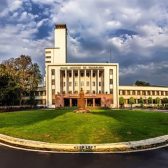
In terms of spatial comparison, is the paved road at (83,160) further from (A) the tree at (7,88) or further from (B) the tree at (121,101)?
(B) the tree at (121,101)

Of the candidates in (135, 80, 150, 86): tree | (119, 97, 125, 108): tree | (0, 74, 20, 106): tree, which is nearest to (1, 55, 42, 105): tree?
(0, 74, 20, 106): tree

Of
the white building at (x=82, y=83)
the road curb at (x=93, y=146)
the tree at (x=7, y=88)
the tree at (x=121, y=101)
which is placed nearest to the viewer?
the road curb at (x=93, y=146)

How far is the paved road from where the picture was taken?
14641 millimetres

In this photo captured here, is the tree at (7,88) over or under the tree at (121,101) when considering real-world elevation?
over

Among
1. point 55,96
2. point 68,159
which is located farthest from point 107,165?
point 55,96

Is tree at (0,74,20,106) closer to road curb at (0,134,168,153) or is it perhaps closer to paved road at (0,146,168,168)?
road curb at (0,134,168,153)

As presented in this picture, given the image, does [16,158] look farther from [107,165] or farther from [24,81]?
[24,81]

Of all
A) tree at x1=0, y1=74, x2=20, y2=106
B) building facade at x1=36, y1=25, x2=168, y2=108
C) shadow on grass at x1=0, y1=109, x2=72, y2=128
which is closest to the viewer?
shadow on grass at x1=0, y1=109, x2=72, y2=128

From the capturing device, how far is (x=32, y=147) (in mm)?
19109

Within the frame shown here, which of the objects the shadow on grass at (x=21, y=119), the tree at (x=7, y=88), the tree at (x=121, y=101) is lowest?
the shadow on grass at (x=21, y=119)

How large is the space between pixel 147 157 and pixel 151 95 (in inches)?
4663

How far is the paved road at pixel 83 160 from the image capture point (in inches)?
576

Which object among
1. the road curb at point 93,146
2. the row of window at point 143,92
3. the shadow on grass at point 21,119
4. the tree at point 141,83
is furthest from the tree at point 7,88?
the tree at point 141,83

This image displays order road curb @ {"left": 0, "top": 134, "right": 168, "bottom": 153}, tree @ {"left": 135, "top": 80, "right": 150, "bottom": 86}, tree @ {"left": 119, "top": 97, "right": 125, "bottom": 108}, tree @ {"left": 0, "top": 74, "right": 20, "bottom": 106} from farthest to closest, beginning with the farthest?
tree @ {"left": 135, "top": 80, "right": 150, "bottom": 86} → tree @ {"left": 119, "top": 97, "right": 125, "bottom": 108} → tree @ {"left": 0, "top": 74, "right": 20, "bottom": 106} → road curb @ {"left": 0, "top": 134, "right": 168, "bottom": 153}
